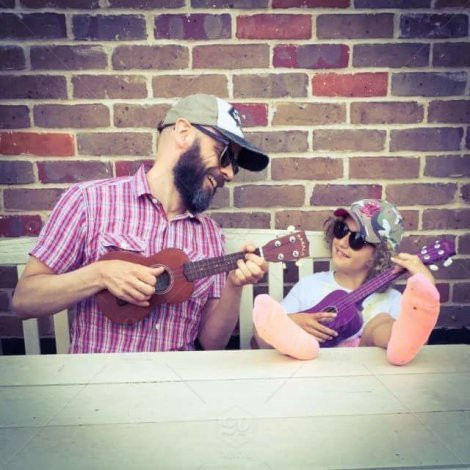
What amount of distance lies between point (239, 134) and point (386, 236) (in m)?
0.66

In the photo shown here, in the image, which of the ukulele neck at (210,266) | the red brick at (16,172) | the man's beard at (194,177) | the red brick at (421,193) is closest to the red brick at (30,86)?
the red brick at (16,172)

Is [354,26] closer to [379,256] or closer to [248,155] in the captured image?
[248,155]

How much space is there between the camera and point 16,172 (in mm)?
1887

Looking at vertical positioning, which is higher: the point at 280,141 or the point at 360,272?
the point at 280,141

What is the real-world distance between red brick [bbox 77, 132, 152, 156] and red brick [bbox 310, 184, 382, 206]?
2.40 feet

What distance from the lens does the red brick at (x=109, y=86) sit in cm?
185

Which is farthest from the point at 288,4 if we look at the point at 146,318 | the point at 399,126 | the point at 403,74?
the point at 146,318

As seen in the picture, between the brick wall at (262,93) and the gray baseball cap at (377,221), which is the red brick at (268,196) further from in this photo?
the gray baseball cap at (377,221)

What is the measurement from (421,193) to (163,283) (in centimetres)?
117

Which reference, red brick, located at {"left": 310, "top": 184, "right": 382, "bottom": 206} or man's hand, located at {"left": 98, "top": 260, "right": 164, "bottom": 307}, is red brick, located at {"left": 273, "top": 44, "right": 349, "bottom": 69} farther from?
man's hand, located at {"left": 98, "top": 260, "right": 164, "bottom": 307}

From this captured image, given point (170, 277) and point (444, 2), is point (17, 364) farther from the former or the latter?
point (444, 2)

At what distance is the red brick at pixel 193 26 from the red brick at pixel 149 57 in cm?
5

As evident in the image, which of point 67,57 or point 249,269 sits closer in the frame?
point 249,269

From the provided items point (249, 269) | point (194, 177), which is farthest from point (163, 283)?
point (194, 177)
